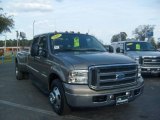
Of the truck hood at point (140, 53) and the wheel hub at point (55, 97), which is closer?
the wheel hub at point (55, 97)

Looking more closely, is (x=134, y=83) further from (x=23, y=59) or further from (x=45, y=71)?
(x=23, y=59)

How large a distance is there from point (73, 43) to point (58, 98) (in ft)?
5.55

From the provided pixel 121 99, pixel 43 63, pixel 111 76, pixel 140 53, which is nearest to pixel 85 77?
pixel 111 76

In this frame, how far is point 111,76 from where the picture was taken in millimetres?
5762

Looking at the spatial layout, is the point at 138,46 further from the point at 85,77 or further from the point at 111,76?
the point at 85,77

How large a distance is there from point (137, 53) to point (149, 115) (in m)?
6.77

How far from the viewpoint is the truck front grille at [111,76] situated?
5.62 metres

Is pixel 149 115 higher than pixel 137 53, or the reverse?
pixel 137 53

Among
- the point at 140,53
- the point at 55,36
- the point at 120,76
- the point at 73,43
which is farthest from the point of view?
the point at 140,53

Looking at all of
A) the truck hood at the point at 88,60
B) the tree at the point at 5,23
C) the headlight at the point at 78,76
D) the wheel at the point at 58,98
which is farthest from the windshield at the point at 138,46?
the tree at the point at 5,23

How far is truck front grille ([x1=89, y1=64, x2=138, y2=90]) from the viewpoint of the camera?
562cm

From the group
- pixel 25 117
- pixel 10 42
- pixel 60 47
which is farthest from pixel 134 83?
pixel 10 42

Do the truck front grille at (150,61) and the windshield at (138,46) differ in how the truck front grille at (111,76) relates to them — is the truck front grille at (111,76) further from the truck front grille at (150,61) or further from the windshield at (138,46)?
the windshield at (138,46)

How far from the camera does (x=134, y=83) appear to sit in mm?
6230
